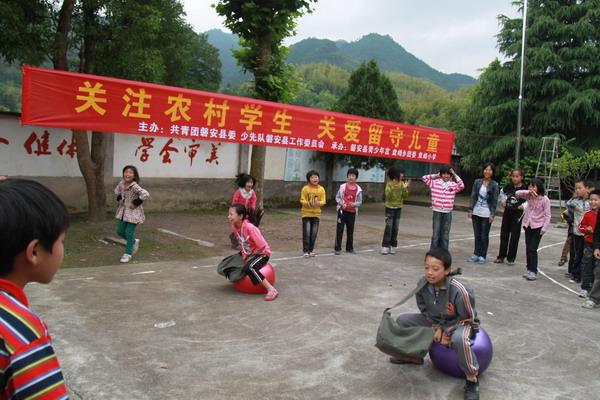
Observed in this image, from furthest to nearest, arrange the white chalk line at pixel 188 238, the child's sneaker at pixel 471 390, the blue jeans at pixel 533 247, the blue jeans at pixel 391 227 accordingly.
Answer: the white chalk line at pixel 188 238
the blue jeans at pixel 391 227
the blue jeans at pixel 533 247
the child's sneaker at pixel 471 390

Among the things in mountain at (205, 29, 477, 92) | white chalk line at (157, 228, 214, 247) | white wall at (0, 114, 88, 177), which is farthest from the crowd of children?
mountain at (205, 29, 477, 92)

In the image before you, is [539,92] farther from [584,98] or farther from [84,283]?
[84,283]

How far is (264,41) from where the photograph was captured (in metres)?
11.0

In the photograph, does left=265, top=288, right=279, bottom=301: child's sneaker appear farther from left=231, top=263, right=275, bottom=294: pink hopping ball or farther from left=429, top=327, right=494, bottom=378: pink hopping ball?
left=429, top=327, right=494, bottom=378: pink hopping ball

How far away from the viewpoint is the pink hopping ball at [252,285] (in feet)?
18.7

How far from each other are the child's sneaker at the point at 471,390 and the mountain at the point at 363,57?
4000 inches

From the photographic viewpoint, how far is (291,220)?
13164 mm

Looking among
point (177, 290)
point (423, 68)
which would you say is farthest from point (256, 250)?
point (423, 68)

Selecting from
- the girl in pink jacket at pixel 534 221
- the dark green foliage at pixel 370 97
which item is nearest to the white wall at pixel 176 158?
the dark green foliage at pixel 370 97

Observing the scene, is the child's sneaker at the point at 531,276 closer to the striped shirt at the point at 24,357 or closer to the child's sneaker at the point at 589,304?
the child's sneaker at the point at 589,304

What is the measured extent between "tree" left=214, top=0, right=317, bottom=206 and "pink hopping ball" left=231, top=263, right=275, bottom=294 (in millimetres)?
6040

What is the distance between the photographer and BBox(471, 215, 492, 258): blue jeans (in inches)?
334

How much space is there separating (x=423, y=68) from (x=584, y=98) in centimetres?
13173

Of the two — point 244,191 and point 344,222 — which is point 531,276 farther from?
point 244,191
